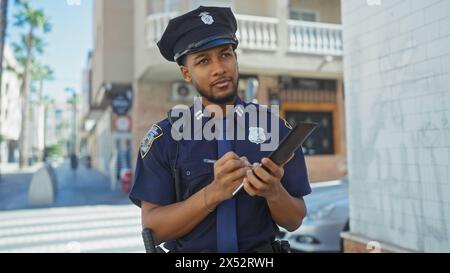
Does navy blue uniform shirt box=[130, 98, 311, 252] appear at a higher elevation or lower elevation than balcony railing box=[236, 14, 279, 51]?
lower

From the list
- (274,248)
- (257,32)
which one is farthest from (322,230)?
(257,32)

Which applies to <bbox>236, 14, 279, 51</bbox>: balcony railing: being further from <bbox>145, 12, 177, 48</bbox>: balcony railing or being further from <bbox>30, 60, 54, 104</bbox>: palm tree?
<bbox>30, 60, 54, 104</bbox>: palm tree

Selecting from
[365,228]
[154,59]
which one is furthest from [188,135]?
[154,59]

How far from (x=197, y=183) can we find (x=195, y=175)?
3 centimetres

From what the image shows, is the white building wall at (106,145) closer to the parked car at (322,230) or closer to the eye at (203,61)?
the parked car at (322,230)

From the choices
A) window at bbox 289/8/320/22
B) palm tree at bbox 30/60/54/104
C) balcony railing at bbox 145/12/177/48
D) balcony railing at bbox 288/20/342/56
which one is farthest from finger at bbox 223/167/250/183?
palm tree at bbox 30/60/54/104

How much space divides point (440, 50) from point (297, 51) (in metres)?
9.15

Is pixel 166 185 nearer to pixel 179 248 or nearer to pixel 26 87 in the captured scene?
pixel 179 248

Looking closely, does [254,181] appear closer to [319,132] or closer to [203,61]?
[203,61]

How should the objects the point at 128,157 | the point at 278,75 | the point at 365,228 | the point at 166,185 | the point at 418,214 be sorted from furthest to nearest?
1. the point at 128,157
2. the point at 278,75
3. the point at 365,228
4. the point at 418,214
5. the point at 166,185

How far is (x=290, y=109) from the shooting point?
13.1 m

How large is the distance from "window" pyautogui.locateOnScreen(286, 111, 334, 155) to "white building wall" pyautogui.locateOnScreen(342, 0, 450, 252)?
31.1 feet

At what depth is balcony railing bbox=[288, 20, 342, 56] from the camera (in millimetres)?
11586

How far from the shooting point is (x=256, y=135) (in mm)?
1464
